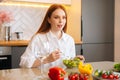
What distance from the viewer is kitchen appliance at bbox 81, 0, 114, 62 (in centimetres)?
374

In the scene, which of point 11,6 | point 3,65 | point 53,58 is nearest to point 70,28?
point 11,6

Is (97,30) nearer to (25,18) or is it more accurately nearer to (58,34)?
(25,18)

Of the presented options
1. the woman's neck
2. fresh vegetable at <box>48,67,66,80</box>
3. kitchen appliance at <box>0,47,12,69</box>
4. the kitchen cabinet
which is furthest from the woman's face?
the kitchen cabinet

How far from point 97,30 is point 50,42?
6.42ft

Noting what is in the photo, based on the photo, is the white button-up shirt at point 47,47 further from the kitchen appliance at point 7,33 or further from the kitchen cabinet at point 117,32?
the kitchen cabinet at point 117,32

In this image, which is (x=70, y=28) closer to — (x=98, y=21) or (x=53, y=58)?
(x=98, y=21)

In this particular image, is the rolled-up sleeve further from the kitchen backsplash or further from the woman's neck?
the kitchen backsplash

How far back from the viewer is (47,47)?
2018mm

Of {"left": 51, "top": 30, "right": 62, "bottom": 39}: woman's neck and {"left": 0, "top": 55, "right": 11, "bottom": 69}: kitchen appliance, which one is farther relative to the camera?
{"left": 0, "top": 55, "right": 11, "bottom": 69}: kitchen appliance

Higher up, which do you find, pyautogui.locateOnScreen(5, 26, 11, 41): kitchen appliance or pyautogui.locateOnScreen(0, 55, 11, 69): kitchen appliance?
pyautogui.locateOnScreen(5, 26, 11, 41): kitchen appliance

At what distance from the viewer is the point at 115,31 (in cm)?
396

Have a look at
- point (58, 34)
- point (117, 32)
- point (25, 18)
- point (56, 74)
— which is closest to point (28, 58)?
point (58, 34)

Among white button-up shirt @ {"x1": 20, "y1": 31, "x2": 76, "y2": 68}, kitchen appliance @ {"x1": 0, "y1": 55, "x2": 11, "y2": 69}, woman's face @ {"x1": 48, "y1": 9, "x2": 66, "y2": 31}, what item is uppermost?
woman's face @ {"x1": 48, "y1": 9, "x2": 66, "y2": 31}

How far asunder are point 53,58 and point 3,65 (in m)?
1.58
